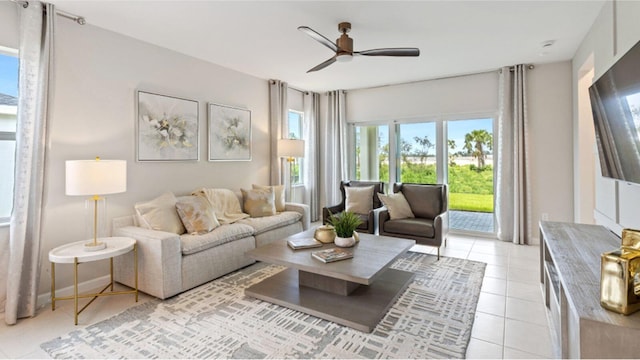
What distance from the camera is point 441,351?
1979mm

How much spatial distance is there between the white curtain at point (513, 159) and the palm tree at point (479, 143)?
238mm

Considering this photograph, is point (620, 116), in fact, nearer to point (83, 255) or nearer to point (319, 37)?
point (319, 37)

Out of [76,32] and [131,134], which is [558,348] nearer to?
[131,134]

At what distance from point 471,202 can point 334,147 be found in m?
2.61

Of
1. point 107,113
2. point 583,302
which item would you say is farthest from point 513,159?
point 107,113

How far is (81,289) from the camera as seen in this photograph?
2945 millimetres

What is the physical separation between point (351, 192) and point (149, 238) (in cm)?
288

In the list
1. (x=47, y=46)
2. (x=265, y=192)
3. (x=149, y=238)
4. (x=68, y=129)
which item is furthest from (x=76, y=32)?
(x=265, y=192)

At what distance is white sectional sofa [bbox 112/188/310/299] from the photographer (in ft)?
8.82

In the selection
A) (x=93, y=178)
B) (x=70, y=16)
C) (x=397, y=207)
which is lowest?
(x=397, y=207)

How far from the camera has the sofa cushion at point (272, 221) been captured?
12.3ft

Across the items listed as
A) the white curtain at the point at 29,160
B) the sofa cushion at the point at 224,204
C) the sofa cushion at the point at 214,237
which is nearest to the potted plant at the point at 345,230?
the sofa cushion at the point at 214,237

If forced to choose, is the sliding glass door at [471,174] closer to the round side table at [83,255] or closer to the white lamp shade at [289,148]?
the white lamp shade at [289,148]

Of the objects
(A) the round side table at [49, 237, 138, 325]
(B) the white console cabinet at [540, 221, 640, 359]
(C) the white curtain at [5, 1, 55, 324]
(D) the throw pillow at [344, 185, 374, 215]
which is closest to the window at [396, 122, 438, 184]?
(D) the throw pillow at [344, 185, 374, 215]
